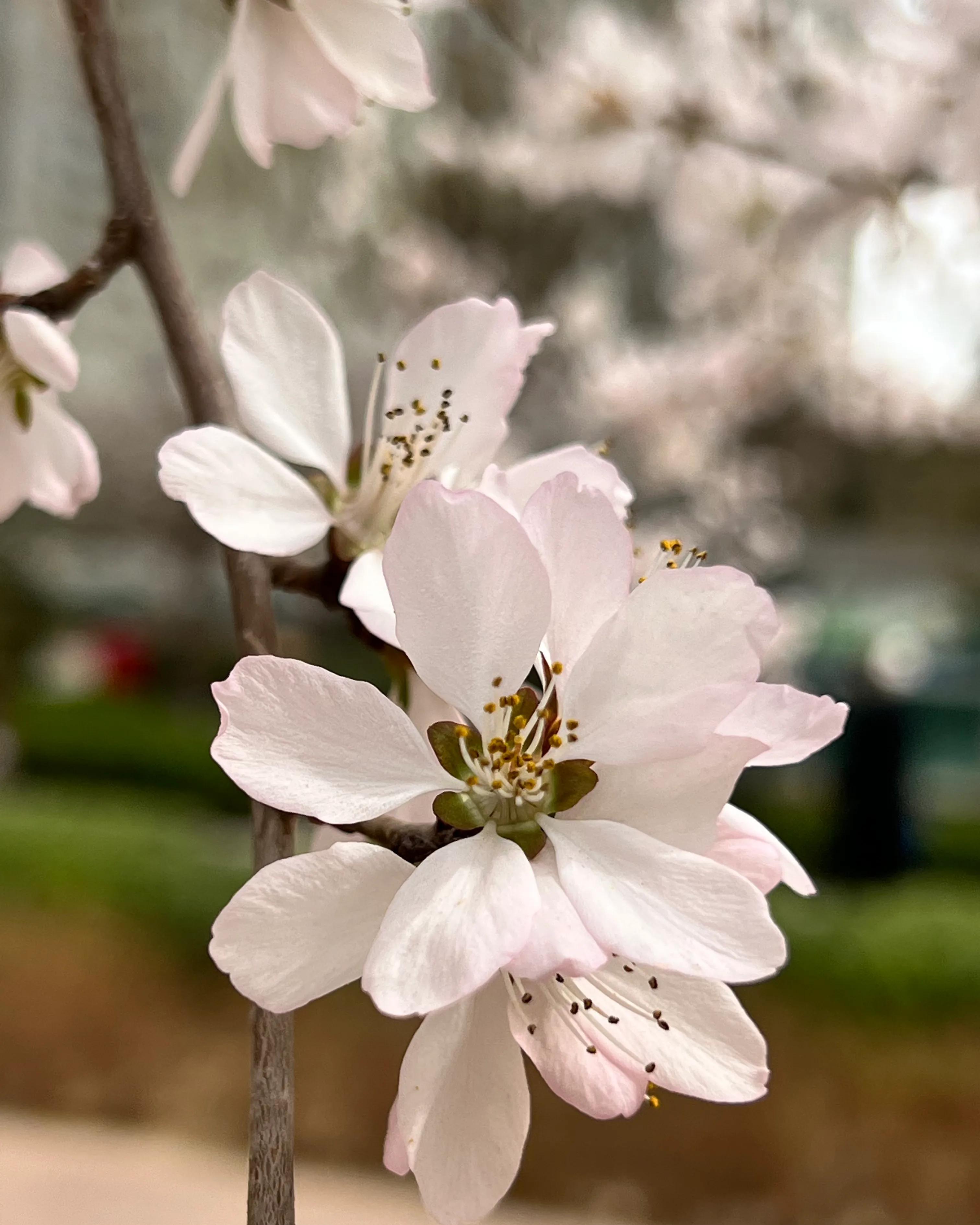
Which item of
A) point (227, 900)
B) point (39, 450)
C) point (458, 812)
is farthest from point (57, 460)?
point (227, 900)

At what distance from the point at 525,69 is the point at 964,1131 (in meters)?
1.83

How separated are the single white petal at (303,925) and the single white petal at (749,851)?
73 mm

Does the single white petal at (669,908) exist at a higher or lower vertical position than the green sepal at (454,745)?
higher

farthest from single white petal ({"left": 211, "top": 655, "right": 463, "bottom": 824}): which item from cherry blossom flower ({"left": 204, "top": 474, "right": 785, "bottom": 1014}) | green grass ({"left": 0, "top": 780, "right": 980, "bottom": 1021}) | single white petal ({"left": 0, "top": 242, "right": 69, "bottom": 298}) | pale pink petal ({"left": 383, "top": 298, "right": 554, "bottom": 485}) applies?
green grass ({"left": 0, "top": 780, "right": 980, "bottom": 1021})

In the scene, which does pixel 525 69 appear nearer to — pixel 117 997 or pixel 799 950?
pixel 799 950

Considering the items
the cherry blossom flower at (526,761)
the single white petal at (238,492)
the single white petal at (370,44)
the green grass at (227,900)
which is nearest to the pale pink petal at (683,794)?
the cherry blossom flower at (526,761)

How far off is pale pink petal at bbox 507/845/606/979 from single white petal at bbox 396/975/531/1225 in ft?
0.12

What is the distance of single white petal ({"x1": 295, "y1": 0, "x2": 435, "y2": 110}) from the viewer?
33 cm

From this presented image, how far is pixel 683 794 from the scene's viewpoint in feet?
0.75

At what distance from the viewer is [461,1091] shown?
0.24m

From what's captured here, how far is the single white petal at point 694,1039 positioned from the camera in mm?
233

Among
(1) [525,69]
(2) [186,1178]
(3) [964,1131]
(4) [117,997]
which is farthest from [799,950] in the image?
(1) [525,69]

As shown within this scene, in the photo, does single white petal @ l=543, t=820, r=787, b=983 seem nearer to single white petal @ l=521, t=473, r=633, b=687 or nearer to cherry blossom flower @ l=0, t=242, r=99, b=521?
single white petal @ l=521, t=473, r=633, b=687

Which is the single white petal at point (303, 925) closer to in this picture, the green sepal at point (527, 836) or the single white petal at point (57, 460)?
the green sepal at point (527, 836)
